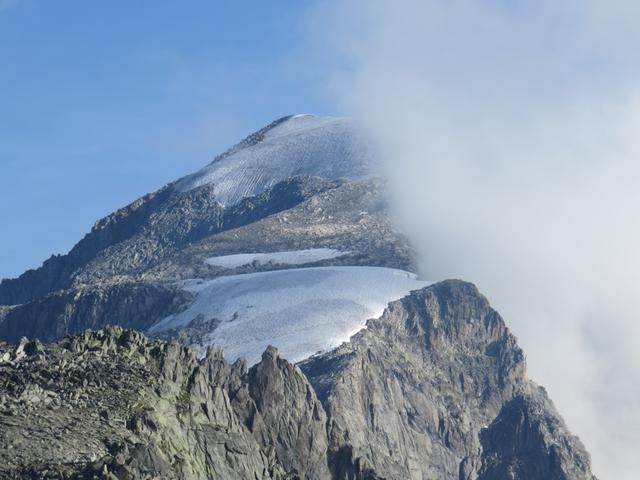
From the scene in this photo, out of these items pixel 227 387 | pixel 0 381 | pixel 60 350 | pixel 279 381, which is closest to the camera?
pixel 0 381

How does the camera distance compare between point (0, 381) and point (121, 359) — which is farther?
point (121, 359)

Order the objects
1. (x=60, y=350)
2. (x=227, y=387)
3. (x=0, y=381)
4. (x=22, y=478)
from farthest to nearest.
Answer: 1. (x=227, y=387)
2. (x=60, y=350)
3. (x=0, y=381)
4. (x=22, y=478)

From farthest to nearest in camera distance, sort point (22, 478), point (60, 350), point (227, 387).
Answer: point (227, 387) < point (60, 350) < point (22, 478)

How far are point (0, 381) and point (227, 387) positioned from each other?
44.8m

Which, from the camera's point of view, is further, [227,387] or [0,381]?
[227,387]

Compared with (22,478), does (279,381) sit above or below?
above

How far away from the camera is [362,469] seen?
15312 centimetres

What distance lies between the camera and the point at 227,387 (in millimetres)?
164375

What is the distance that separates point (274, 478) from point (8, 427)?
20.1 meters

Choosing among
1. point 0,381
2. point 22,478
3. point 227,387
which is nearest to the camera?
point 22,478

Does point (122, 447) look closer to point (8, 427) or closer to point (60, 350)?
point (8, 427)

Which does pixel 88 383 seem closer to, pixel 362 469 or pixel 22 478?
pixel 22 478

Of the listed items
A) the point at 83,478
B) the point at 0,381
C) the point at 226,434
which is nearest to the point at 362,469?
the point at 226,434

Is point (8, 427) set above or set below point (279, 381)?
below
